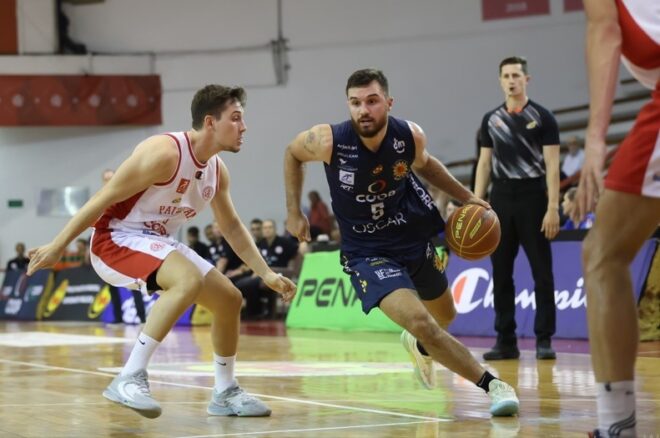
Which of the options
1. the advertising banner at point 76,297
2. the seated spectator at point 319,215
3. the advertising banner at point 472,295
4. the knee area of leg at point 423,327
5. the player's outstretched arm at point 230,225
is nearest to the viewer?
the knee area of leg at point 423,327

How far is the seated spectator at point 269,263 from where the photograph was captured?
15.7 meters

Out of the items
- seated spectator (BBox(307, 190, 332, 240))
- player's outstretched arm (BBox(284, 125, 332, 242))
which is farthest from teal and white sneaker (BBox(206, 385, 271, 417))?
seated spectator (BBox(307, 190, 332, 240))

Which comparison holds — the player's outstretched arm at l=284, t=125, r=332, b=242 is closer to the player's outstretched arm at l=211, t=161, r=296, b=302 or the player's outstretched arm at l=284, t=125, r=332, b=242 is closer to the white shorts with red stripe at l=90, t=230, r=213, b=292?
the player's outstretched arm at l=211, t=161, r=296, b=302

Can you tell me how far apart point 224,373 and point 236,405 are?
21cm

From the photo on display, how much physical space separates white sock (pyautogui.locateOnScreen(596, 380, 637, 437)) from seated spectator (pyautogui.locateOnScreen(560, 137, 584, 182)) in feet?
43.1

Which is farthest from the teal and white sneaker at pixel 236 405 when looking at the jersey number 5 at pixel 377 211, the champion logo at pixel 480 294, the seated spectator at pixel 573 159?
the seated spectator at pixel 573 159

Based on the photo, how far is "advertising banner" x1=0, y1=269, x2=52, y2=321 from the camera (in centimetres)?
1912

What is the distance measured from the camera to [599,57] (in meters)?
3.33

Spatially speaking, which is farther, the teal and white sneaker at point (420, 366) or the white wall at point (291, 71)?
the white wall at point (291, 71)

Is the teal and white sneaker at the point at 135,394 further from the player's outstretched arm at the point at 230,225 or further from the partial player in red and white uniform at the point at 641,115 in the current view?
the partial player in red and white uniform at the point at 641,115

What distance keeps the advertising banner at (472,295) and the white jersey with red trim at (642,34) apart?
6504 millimetres

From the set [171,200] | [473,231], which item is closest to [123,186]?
[171,200]

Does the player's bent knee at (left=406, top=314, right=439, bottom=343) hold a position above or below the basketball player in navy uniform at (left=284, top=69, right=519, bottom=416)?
below

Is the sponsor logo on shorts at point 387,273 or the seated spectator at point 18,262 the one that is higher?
the sponsor logo on shorts at point 387,273
